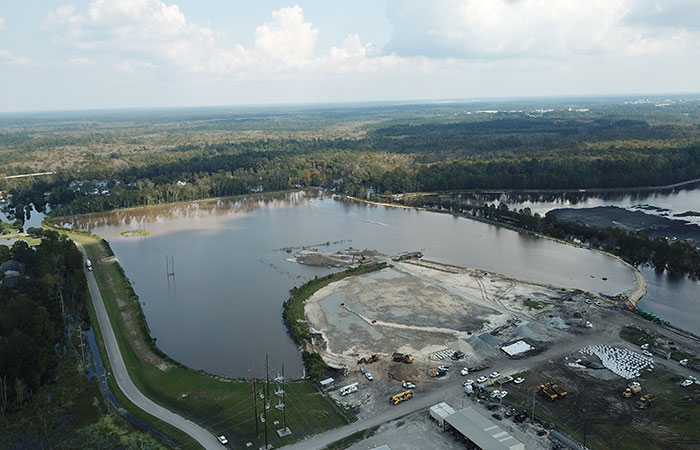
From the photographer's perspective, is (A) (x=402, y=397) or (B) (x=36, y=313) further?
(B) (x=36, y=313)

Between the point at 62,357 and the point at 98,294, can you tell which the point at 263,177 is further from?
the point at 62,357

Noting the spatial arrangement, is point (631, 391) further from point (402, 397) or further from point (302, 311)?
point (302, 311)

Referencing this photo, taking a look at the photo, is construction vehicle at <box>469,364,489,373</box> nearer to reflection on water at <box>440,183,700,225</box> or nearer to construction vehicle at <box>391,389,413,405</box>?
construction vehicle at <box>391,389,413,405</box>

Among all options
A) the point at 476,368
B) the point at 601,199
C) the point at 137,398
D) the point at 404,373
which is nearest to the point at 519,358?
the point at 476,368

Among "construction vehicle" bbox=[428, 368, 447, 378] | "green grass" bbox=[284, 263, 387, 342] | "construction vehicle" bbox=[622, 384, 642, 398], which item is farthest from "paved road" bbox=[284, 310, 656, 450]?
"green grass" bbox=[284, 263, 387, 342]

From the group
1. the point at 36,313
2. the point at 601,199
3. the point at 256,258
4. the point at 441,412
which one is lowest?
the point at 256,258

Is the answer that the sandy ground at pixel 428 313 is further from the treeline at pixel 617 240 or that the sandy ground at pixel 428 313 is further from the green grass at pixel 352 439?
the treeline at pixel 617 240

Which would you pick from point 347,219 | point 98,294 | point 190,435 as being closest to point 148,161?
point 347,219
